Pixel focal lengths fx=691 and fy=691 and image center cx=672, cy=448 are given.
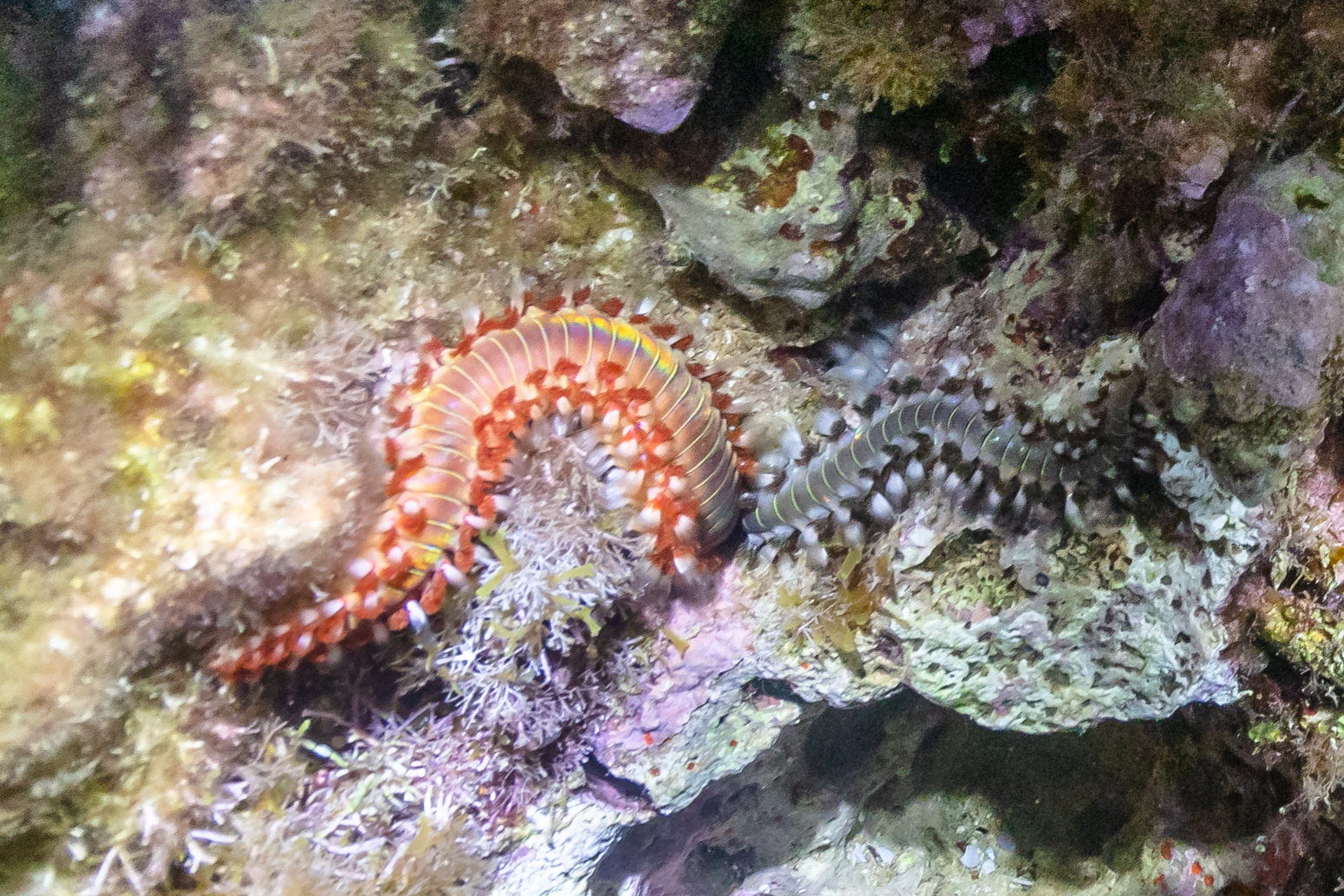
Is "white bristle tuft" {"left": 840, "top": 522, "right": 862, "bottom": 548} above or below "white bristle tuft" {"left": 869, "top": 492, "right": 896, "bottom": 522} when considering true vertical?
below

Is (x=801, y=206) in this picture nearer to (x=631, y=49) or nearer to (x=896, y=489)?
(x=631, y=49)

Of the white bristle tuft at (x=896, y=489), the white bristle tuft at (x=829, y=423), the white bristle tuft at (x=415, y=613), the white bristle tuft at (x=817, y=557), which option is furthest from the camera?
the white bristle tuft at (x=829, y=423)

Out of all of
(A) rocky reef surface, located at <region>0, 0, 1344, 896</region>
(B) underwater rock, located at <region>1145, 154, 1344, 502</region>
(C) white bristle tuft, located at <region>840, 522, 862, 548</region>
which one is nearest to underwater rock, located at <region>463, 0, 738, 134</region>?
(A) rocky reef surface, located at <region>0, 0, 1344, 896</region>

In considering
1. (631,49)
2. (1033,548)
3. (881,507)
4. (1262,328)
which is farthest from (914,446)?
(631,49)

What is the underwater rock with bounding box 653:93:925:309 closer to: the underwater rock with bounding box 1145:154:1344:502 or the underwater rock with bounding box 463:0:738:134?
the underwater rock with bounding box 463:0:738:134

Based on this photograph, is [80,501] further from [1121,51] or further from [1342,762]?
[1342,762]

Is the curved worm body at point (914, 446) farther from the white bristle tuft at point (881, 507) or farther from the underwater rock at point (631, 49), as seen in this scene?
the underwater rock at point (631, 49)

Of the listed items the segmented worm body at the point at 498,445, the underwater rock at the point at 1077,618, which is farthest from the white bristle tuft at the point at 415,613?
the underwater rock at the point at 1077,618
